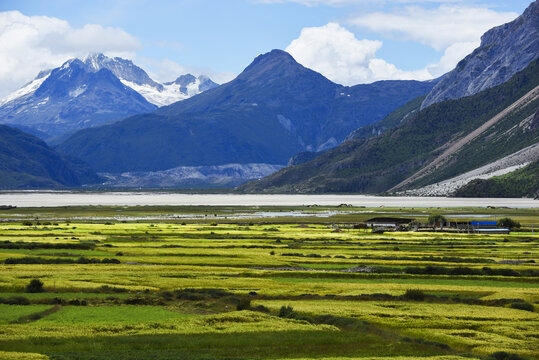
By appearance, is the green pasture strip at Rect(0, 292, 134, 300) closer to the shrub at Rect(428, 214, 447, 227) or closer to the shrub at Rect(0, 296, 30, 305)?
the shrub at Rect(0, 296, 30, 305)

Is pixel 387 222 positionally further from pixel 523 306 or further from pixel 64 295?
pixel 64 295

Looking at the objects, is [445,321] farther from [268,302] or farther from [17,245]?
[17,245]

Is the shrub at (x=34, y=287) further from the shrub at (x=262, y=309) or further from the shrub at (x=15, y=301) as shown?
the shrub at (x=262, y=309)

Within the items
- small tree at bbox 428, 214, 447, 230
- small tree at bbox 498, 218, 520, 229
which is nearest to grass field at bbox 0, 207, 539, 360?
small tree at bbox 498, 218, 520, 229

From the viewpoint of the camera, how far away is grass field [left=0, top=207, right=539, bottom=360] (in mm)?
40562

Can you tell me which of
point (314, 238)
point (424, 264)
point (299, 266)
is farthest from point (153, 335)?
point (314, 238)

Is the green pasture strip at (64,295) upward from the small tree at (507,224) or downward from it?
downward

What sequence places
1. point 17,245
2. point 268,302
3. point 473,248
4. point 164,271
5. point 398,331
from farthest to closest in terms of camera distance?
1. point 473,248
2. point 17,245
3. point 164,271
4. point 268,302
5. point 398,331

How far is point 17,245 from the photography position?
97.9m

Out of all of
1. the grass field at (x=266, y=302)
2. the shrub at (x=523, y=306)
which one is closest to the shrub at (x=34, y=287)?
the grass field at (x=266, y=302)

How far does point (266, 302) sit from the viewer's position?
54.4 metres

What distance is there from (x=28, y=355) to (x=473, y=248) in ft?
266

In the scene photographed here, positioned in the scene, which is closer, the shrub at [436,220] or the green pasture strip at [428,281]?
the green pasture strip at [428,281]

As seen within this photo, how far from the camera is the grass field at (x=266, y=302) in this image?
133 feet
